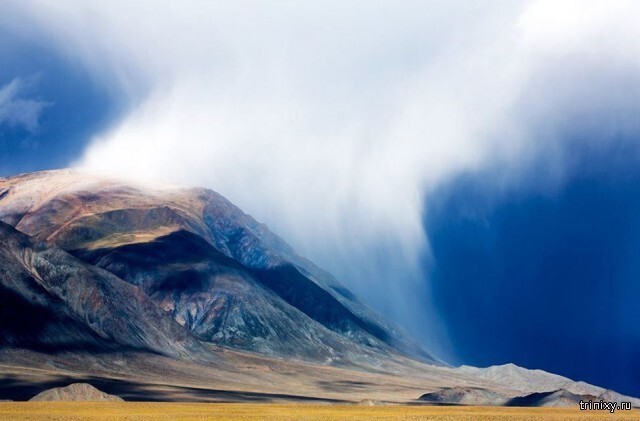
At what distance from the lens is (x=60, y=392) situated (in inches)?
5359

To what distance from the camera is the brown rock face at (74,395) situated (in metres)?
133

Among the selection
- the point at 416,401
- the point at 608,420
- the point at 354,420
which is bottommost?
the point at 354,420

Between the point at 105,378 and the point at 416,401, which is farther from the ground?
the point at 416,401

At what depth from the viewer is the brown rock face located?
133137mm

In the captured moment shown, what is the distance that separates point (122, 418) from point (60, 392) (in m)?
44.4

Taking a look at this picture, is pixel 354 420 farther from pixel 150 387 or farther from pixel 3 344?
pixel 3 344

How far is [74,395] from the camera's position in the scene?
136 meters

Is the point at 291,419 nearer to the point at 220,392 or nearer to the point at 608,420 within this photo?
the point at 608,420

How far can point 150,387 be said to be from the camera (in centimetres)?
17612

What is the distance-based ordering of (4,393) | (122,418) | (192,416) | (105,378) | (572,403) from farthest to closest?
(105,378) < (572,403) < (4,393) < (192,416) < (122,418)

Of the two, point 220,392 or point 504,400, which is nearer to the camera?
point 220,392

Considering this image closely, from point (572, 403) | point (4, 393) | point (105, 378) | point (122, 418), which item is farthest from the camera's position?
point (105, 378)

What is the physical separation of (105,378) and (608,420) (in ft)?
396

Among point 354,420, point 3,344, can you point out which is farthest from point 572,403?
point 3,344
